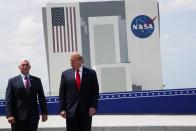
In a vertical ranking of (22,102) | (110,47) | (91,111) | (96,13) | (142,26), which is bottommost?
(110,47)

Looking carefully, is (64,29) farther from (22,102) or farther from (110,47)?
(22,102)

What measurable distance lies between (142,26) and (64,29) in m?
7.64

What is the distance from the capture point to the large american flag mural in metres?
44.2

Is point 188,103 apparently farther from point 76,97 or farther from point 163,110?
point 76,97

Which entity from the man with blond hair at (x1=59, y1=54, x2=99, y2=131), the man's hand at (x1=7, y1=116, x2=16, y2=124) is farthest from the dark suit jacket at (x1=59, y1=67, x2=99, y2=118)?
the man's hand at (x1=7, y1=116, x2=16, y2=124)

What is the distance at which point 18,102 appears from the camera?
295 inches

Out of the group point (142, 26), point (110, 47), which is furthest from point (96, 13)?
point (142, 26)

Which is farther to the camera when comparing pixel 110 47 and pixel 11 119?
pixel 110 47

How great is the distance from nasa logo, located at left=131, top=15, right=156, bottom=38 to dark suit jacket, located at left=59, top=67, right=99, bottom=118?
105 feet

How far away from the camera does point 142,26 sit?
40594mm

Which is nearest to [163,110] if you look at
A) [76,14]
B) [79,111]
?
[79,111]

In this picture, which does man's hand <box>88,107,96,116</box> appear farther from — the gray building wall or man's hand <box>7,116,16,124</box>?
the gray building wall

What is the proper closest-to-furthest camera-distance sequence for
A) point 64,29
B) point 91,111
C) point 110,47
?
1. point 91,111
2. point 64,29
3. point 110,47

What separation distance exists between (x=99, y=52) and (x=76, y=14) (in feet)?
13.8
